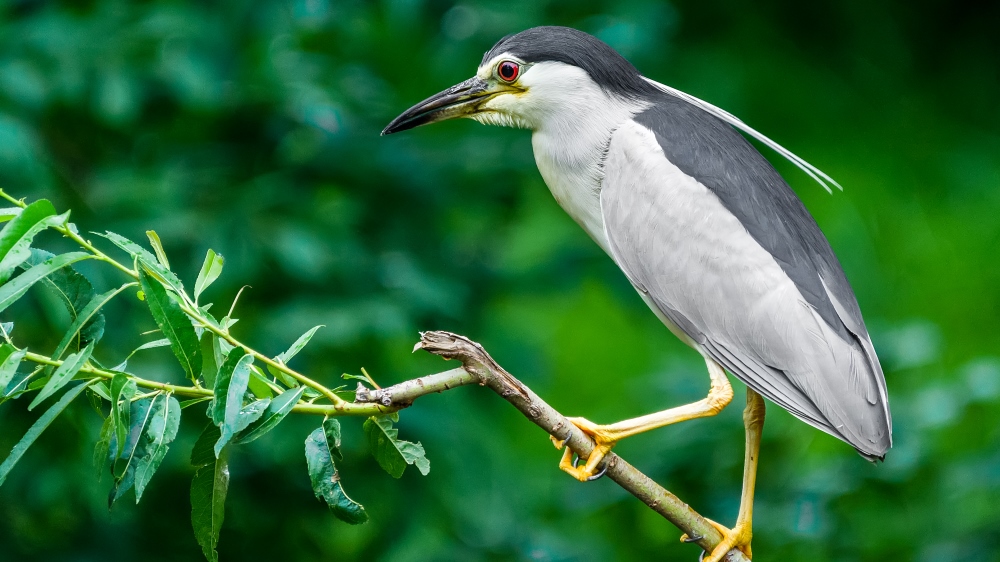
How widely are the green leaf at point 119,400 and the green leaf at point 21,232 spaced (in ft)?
0.67

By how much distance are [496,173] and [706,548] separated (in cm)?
129

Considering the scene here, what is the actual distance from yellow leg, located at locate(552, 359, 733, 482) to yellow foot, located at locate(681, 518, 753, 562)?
0.76 ft

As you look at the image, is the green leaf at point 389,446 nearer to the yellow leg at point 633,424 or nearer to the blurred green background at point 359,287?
the yellow leg at point 633,424

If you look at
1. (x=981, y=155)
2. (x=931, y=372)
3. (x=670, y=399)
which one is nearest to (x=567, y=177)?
(x=670, y=399)

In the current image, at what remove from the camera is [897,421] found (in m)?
2.72

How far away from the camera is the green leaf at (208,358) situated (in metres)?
1.54

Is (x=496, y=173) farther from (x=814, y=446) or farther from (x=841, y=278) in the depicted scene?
(x=814, y=446)

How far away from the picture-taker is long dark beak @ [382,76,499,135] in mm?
2533

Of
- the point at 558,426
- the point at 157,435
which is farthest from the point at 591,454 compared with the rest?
the point at 157,435

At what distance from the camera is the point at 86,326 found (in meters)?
1.50

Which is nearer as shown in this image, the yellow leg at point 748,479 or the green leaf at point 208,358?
the green leaf at point 208,358

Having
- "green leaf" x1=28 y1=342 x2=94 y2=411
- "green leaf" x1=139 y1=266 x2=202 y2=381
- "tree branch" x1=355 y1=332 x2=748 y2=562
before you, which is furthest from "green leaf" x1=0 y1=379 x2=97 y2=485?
"tree branch" x1=355 y1=332 x2=748 y2=562

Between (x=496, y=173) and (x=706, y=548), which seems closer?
(x=706, y=548)

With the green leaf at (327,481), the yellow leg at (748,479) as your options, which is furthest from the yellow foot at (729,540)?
the green leaf at (327,481)
